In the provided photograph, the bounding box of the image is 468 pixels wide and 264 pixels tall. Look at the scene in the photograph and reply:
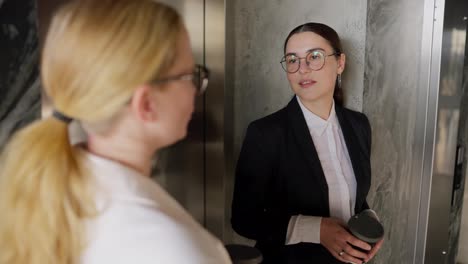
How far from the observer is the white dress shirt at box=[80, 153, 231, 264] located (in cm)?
68

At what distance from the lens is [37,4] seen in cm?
95

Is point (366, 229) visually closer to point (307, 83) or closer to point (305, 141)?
point (305, 141)

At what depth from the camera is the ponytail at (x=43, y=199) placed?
702 mm

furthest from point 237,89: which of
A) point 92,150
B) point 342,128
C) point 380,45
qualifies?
point 92,150

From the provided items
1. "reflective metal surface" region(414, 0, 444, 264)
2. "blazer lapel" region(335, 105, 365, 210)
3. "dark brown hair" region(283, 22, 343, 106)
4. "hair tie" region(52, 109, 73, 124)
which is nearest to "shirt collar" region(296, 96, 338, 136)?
"blazer lapel" region(335, 105, 365, 210)

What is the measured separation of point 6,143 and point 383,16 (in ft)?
4.92

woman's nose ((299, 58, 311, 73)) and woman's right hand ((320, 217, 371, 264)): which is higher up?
woman's nose ((299, 58, 311, 73))

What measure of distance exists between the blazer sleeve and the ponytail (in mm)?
860

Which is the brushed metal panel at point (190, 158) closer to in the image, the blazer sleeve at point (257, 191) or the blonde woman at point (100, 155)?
the blazer sleeve at point (257, 191)

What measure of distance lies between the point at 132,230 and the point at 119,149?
0.51ft

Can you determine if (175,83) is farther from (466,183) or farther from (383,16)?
(466,183)

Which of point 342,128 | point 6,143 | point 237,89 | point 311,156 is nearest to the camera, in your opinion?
point 6,143

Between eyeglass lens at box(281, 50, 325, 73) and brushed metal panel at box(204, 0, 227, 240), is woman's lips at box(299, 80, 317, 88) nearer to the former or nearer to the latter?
eyeglass lens at box(281, 50, 325, 73)

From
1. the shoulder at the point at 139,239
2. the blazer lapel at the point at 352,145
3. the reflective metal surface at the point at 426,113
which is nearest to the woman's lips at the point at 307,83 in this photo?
the blazer lapel at the point at 352,145
